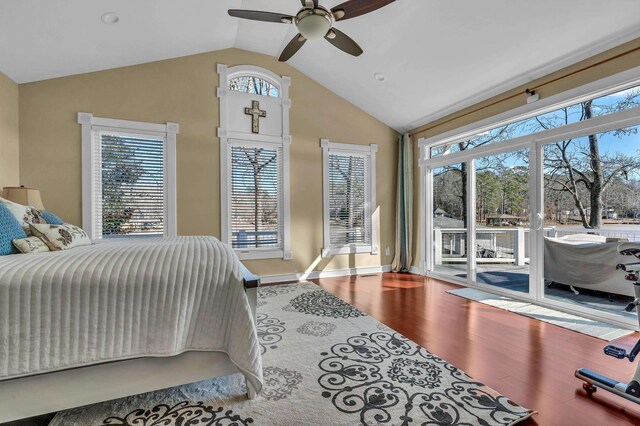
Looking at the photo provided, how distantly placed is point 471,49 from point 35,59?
4.65m

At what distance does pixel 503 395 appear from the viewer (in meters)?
1.74

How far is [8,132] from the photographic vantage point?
10.5 ft

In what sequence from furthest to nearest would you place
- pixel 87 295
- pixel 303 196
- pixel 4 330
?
1. pixel 303 196
2. pixel 87 295
3. pixel 4 330

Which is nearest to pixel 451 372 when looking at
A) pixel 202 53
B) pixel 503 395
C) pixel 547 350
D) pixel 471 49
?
pixel 503 395

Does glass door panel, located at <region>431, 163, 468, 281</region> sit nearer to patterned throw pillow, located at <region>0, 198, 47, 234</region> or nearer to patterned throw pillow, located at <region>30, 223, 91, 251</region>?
patterned throw pillow, located at <region>30, 223, 91, 251</region>

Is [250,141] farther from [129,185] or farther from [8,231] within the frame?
[8,231]

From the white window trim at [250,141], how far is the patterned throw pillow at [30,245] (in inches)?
89.0

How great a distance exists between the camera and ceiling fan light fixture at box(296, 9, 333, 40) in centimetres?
222

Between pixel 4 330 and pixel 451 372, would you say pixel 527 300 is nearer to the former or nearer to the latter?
pixel 451 372

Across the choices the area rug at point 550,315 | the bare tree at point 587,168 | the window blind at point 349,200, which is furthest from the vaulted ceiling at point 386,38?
the area rug at point 550,315

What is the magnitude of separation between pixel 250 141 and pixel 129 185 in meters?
1.71

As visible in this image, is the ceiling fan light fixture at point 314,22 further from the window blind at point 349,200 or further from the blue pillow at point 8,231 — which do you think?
the window blind at point 349,200

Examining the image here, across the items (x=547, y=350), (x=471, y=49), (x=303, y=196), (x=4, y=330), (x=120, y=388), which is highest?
(x=471, y=49)

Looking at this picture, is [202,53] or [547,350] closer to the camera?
[547,350]
